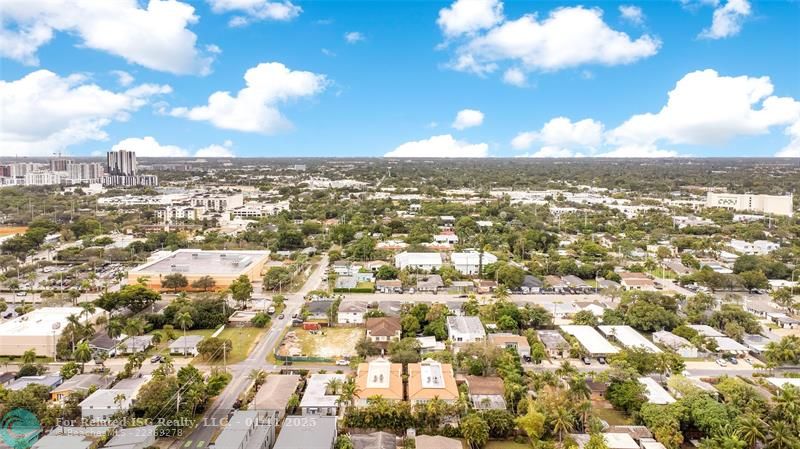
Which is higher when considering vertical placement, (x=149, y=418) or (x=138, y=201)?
(x=138, y=201)

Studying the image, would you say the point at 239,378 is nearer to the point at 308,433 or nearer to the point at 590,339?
the point at 308,433

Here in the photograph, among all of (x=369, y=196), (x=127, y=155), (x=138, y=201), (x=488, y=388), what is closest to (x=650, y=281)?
(x=488, y=388)

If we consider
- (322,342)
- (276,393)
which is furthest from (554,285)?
(276,393)

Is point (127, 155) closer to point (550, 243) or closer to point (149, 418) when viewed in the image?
point (550, 243)

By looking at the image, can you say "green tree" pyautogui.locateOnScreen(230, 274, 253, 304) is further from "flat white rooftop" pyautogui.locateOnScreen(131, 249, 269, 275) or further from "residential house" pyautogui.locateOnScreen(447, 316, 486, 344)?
"residential house" pyautogui.locateOnScreen(447, 316, 486, 344)

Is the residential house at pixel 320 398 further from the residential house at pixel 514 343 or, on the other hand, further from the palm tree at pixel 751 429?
the palm tree at pixel 751 429

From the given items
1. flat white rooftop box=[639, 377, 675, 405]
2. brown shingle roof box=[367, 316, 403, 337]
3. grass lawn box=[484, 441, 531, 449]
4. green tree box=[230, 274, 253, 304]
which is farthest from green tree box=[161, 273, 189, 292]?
flat white rooftop box=[639, 377, 675, 405]

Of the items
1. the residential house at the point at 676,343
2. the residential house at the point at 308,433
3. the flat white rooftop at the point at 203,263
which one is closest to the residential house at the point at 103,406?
the residential house at the point at 308,433
